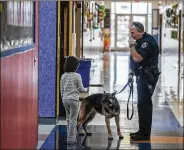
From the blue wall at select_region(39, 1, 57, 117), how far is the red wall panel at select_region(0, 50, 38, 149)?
244 centimetres

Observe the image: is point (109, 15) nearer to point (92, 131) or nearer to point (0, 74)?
point (92, 131)

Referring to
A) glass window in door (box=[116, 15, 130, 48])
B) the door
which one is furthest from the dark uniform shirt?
glass window in door (box=[116, 15, 130, 48])

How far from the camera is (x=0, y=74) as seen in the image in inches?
217

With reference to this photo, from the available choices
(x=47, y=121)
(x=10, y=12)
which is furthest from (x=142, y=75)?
(x=10, y=12)

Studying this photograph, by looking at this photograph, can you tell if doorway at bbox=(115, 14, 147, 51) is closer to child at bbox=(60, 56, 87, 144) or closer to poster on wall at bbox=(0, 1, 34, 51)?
child at bbox=(60, 56, 87, 144)

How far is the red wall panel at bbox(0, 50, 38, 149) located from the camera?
228 inches

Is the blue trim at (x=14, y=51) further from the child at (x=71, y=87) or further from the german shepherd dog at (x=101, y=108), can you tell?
the german shepherd dog at (x=101, y=108)

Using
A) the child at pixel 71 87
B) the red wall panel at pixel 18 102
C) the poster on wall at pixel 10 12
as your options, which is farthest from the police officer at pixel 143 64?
the poster on wall at pixel 10 12

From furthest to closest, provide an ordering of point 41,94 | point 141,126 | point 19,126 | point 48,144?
point 41,94 < point 141,126 < point 48,144 < point 19,126

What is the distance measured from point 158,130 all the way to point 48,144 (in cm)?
233

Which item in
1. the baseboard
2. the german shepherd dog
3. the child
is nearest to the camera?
the child

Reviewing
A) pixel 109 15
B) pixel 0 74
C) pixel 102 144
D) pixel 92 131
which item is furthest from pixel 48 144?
pixel 109 15

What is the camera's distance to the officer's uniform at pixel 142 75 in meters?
8.92

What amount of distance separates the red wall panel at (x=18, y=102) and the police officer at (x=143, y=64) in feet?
5.65
